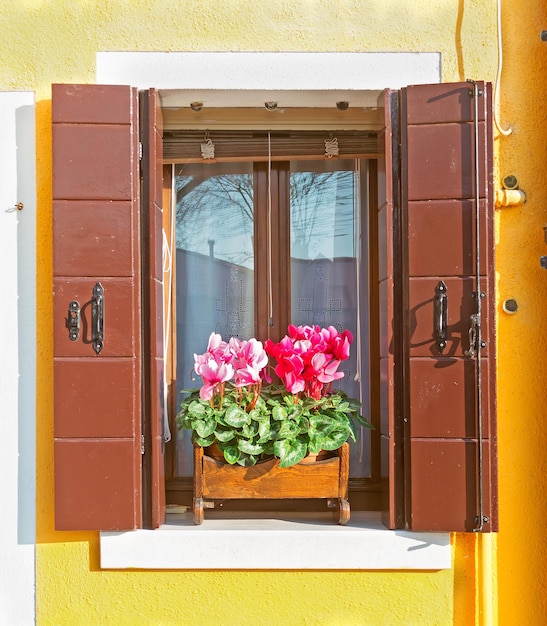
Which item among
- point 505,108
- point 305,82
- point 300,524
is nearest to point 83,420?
point 300,524

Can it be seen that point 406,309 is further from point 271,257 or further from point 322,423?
point 271,257

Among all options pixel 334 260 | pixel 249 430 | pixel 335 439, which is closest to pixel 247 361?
pixel 249 430

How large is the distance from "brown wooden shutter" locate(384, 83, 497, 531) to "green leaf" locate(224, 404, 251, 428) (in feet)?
2.38

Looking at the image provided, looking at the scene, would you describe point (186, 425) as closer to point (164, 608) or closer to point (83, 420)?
point (83, 420)

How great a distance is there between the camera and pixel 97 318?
10.6 ft

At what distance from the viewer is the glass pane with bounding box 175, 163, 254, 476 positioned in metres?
3.85

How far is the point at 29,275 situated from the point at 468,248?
1956 mm

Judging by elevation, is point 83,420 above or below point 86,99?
below

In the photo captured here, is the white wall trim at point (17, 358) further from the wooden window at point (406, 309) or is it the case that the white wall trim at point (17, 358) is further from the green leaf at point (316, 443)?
the green leaf at point (316, 443)

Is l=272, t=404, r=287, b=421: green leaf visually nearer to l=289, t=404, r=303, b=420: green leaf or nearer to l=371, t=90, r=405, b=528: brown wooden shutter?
l=289, t=404, r=303, b=420: green leaf

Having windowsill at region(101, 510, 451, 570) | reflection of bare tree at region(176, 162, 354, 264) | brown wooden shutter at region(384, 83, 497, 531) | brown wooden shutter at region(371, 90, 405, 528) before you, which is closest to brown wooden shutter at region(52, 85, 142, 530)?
windowsill at region(101, 510, 451, 570)

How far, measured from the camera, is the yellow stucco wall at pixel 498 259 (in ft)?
11.0

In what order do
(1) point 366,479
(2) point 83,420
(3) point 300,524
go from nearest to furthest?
(2) point 83,420 → (3) point 300,524 → (1) point 366,479

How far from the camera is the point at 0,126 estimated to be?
342cm
